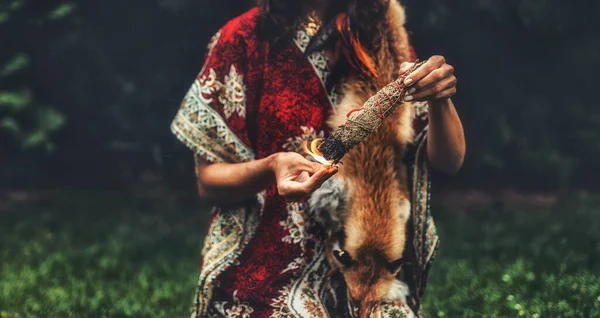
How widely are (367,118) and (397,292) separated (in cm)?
64

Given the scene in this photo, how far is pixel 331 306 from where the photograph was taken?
2846 mm

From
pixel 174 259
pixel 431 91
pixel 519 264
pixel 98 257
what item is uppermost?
pixel 431 91

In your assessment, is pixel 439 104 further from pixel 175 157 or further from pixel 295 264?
pixel 175 157

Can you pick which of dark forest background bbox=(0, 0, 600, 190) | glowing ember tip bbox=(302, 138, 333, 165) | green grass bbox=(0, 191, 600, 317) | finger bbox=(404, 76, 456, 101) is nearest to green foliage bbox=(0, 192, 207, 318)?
green grass bbox=(0, 191, 600, 317)

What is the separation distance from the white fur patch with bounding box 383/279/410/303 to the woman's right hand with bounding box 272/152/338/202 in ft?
1.70

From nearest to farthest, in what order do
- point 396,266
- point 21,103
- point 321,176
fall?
point 321,176, point 396,266, point 21,103

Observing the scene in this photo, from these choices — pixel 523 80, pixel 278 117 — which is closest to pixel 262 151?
pixel 278 117

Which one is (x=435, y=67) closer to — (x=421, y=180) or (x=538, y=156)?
(x=421, y=180)

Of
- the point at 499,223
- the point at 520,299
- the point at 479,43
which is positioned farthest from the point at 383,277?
the point at 499,223

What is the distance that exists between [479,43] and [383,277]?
1935 millimetres

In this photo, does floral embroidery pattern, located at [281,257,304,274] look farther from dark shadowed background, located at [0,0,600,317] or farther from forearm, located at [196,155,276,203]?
dark shadowed background, located at [0,0,600,317]

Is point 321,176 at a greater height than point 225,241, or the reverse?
point 321,176

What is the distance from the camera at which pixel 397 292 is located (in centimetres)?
282

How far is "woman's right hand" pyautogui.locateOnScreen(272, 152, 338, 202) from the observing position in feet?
7.78
